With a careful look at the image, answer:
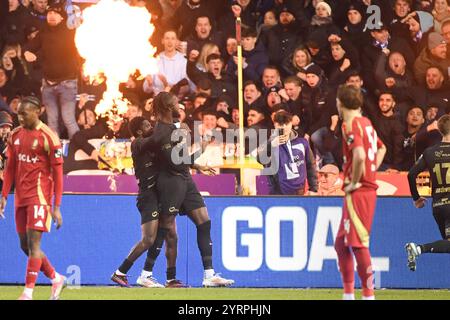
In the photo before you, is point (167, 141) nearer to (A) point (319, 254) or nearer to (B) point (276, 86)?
(A) point (319, 254)

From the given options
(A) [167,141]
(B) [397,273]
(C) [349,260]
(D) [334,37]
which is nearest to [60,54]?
(D) [334,37]

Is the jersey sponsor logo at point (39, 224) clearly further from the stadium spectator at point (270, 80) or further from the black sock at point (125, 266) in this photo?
the stadium spectator at point (270, 80)

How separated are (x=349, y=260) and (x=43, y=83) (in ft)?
31.9

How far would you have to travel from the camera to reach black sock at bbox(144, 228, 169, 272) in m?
14.1

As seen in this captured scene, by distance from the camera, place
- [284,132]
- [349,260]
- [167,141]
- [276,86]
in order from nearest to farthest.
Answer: [349,260] < [167,141] < [284,132] < [276,86]

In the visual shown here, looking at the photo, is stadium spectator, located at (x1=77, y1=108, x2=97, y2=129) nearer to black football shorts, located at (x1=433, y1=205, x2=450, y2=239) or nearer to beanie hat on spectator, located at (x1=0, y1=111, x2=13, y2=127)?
beanie hat on spectator, located at (x1=0, y1=111, x2=13, y2=127)

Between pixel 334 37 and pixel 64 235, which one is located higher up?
pixel 334 37

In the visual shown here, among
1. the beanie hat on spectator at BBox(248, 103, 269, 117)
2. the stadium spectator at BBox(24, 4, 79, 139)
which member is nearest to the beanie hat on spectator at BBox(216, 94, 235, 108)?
the beanie hat on spectator at BBox(248, 103, 269, 117)

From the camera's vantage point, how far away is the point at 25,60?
19938 mm

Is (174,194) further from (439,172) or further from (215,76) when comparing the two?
(215,76)

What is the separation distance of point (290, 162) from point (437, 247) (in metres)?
2.95

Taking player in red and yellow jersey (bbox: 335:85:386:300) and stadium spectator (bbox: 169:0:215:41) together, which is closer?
player in red and yellow jersey (bbox: 335:85:386:300)

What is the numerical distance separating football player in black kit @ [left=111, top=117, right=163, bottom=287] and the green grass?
0.20m

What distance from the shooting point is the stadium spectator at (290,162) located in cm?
1583
